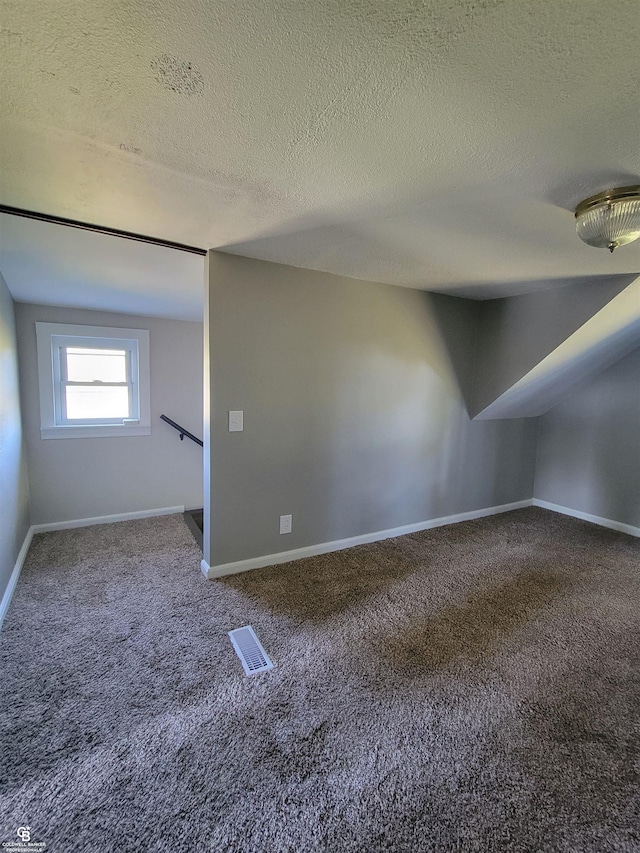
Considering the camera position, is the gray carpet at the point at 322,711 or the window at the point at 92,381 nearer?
the gray carpet at the point at 322,711

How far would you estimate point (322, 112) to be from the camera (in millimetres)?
1000

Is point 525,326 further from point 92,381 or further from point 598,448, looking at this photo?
point 92,381

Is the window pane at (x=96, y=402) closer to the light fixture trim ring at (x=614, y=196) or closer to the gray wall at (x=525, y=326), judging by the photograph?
the gray wall at (x=525, y=326)

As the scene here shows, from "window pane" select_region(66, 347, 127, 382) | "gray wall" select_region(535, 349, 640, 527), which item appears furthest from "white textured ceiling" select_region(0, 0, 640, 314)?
"gray wall" select_region(535, 349, 640, 527)

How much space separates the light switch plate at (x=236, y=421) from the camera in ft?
7.80

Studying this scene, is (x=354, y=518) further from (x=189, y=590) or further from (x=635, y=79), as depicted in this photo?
(x=635, y=79)

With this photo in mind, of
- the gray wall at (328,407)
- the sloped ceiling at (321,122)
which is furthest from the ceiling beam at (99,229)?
the gray wall at (328,407)

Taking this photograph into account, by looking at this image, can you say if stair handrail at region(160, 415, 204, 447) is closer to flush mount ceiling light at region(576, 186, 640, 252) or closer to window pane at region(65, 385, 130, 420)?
window pane at region(65, 385, 130, 420)

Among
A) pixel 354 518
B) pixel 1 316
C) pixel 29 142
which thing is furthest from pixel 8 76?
pixel 354 518

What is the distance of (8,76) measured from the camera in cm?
90

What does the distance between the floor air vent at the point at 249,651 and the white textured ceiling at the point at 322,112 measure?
212 centimetres

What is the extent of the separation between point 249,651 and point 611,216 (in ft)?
8.13

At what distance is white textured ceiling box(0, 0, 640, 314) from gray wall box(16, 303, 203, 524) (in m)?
1.97

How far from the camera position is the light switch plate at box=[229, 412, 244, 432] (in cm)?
238
